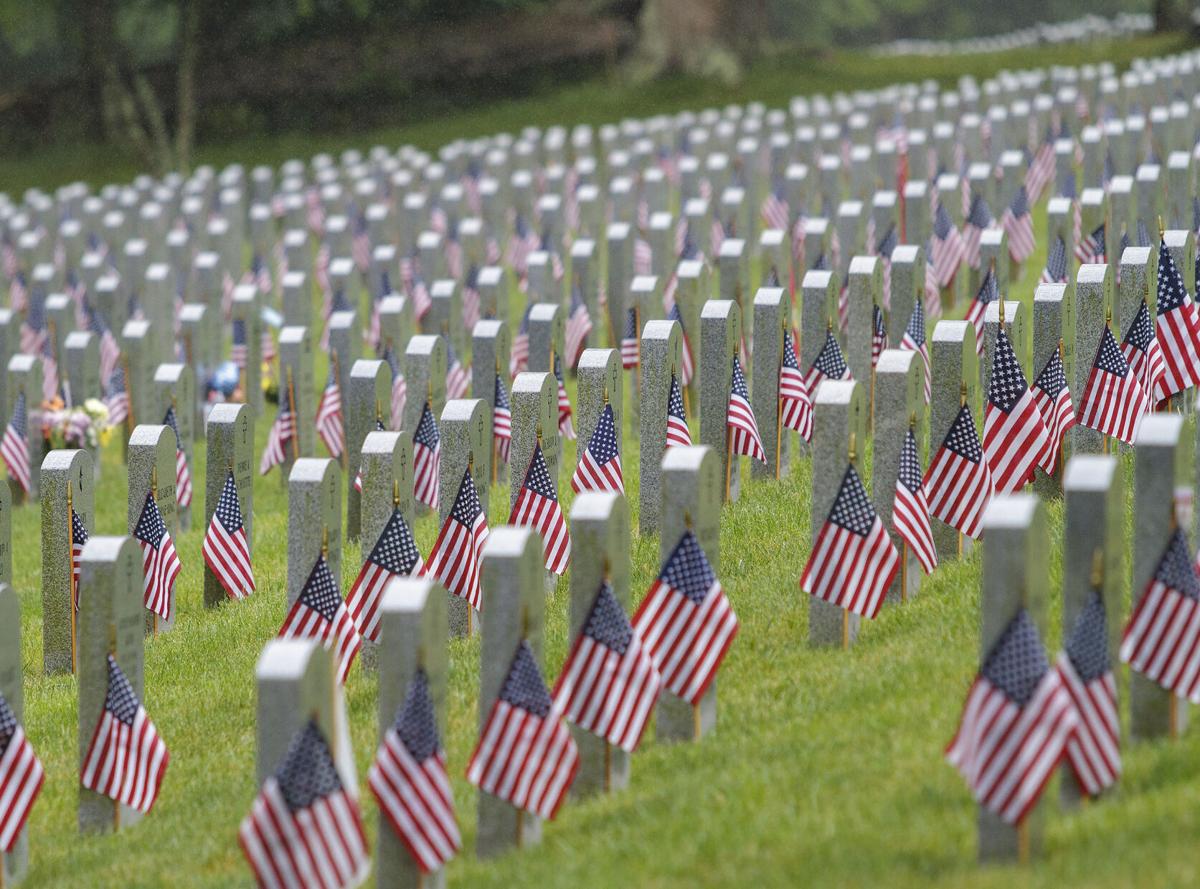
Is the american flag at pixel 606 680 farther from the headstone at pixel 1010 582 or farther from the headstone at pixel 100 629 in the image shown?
the headstone at pixel 100 629

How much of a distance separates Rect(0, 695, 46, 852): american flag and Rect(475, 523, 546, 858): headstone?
5.90ft

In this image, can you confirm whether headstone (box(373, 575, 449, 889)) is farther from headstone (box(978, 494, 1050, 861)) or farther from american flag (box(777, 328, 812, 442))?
american flag (box(777, 328, 812, 442))

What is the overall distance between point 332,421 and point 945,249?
18.1ft

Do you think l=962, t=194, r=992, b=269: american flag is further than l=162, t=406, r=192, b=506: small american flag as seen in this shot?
Yes

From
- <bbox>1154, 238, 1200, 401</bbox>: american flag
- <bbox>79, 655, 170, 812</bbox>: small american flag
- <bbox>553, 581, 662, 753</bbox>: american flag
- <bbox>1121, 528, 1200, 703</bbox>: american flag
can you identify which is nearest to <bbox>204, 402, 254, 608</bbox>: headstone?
<bbox>79, 655, 170, 812</bbox>: small american flag

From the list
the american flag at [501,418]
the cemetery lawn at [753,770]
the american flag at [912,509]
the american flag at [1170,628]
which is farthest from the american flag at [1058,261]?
the american flag at [1170,628]

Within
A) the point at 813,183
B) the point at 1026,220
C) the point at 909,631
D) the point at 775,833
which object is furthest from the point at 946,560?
the point at 813,183

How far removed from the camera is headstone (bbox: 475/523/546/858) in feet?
23.6

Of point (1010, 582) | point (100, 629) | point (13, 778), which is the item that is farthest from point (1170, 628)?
point (13, 778)

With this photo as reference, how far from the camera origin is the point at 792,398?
11.9m

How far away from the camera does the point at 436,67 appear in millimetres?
35844

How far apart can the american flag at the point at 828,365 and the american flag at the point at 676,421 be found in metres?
1.42

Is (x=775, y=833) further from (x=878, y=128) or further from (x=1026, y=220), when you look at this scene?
(x=878, y=128)

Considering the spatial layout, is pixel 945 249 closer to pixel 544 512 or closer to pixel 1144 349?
pixel 1144 349
